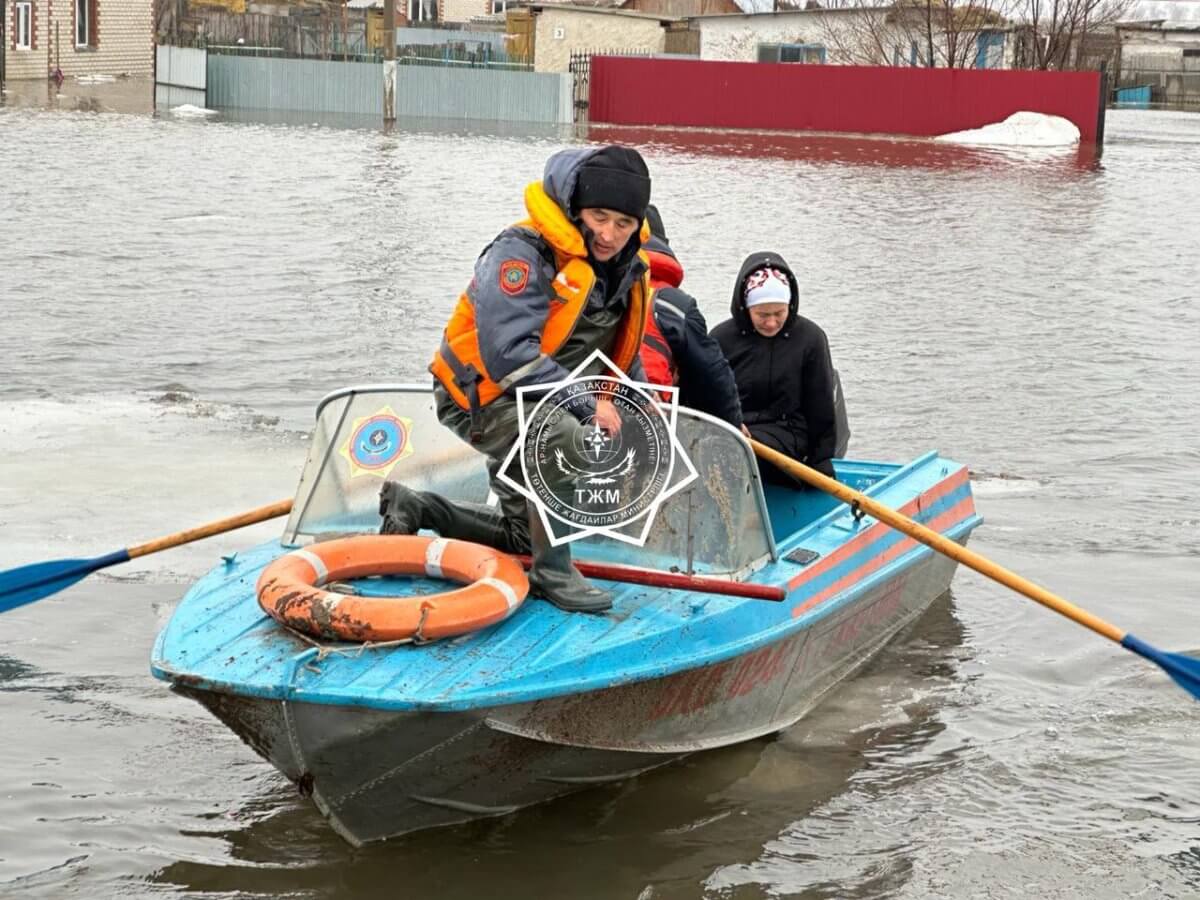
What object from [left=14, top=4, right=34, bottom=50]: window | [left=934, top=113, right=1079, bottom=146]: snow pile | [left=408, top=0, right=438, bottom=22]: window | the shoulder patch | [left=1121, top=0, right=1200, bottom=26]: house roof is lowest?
the shoulder patch

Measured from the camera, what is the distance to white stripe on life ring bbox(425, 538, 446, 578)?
5.71m

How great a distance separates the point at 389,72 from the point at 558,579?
3822cm

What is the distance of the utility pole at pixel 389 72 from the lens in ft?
138

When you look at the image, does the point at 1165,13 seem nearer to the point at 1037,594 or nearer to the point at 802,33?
the point at 802,33

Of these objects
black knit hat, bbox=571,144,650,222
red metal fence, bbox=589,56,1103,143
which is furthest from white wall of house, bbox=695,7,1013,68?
black knit hat, bbox=571,144,650,222

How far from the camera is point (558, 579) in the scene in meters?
5.75

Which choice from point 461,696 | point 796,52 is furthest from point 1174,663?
point 796,52

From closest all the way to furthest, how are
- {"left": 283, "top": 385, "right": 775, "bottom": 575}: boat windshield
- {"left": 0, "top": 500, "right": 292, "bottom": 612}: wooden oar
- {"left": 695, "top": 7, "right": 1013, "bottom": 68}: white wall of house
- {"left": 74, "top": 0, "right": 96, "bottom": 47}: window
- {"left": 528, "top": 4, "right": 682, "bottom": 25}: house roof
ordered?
{"left": 283, "top": 385, "right": 775, "bottom": 575}: boat windshield → {"left": 0, "top": 500, "right": 292, "bottom": 612}: wooden oar → {"left": 528, "top": 4, "right": 682, "bottom": 25}: house roof → {"left": 74, "top": 0, "right": 96, "bottom": 47}: window → {"left": 695, "top": 7, "right": 1013, "bottom": 68}: white wall of house

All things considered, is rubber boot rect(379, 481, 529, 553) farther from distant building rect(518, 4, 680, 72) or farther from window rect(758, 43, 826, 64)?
window rect(758, 43, 826, 64)

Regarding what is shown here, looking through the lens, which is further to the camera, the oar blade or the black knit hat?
the oar blade

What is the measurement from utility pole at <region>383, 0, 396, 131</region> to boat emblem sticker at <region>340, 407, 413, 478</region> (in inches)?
1386

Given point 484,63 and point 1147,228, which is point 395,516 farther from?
point 484,63

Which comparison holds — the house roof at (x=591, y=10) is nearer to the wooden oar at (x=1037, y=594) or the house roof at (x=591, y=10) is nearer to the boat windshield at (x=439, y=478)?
the boat windshield at (x=439, y=478)

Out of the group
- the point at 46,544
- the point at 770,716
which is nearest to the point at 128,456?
the point at 46,544
